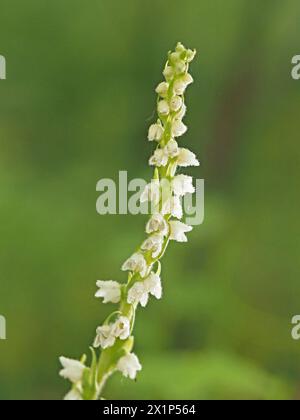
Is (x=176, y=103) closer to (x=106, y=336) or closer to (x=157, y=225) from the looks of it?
(x=157, y=225)

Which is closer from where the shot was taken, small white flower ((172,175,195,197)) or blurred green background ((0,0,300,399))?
small white flower ((172,175,195,197))

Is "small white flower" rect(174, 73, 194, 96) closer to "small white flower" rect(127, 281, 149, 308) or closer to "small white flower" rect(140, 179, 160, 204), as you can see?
"small white flower" rect(140, 179, 160, 204)

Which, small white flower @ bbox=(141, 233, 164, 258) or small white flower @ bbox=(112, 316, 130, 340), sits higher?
small white flower @ bbox=(141, 233, 164, 258)

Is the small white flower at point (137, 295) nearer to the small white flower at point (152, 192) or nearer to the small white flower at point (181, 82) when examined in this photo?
the small white flower at point (152, 192)

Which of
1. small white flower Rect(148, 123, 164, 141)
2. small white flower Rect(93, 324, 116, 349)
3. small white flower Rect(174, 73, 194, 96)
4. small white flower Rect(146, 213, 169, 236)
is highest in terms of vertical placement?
small white flower Rect(174, 73, 194, 96)

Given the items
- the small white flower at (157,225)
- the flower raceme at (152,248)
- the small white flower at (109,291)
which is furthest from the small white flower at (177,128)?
the small white flower at (109,291)

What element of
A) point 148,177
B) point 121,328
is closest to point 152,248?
point 121,328

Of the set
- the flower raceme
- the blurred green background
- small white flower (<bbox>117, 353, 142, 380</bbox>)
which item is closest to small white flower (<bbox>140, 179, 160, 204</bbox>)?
the flower raceme

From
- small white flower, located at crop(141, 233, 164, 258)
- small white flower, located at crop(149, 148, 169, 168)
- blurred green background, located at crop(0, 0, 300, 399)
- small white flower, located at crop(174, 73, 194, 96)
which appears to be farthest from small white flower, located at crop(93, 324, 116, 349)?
blurred green background, located at crop(0, 0, 300, 399)
